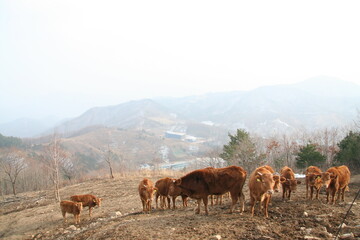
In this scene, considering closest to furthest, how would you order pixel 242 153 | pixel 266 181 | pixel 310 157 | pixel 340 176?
pixel 266 181
pixel 340 176
pixel 310 157
pixel 242 153

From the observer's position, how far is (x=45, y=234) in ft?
43.5

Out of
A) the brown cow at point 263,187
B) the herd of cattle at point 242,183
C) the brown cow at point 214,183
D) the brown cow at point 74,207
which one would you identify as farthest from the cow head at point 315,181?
the brown cow at point 74,207

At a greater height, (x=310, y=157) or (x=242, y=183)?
(x=242, y=183)

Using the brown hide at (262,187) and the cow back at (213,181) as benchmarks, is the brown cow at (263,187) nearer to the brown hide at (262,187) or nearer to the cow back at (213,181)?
the brown hide at (262,187)

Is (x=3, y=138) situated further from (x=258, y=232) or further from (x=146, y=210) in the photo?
(x=258, y=232)

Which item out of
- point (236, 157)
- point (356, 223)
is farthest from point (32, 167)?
point (356, 223)

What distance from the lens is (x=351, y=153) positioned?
2620 centimetres

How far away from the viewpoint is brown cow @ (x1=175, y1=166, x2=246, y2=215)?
10711mm

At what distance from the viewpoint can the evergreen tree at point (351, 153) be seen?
26234 mm

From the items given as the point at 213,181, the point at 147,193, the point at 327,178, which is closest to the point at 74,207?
the point at 147,193

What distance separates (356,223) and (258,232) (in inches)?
143

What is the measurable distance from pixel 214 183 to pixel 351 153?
22172 mm

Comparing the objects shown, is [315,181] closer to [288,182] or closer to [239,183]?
[288,182]

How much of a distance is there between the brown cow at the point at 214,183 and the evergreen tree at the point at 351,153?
21468 millimetres
